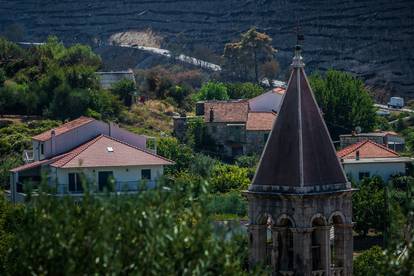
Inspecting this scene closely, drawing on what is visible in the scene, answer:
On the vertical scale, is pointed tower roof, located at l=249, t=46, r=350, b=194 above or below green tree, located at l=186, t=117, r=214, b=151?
below

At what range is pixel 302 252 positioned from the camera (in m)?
37.9

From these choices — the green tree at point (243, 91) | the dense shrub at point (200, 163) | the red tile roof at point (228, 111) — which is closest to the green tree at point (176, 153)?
the dense shrub at point (200, 163)

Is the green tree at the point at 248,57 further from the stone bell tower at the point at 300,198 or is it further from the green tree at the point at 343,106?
the stone bell tower at the point at 300,198

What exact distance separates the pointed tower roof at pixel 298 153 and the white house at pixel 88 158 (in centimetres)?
2823

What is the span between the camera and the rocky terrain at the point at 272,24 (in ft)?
486

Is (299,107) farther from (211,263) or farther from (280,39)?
(280,39)

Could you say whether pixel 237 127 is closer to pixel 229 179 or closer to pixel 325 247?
pixel 229 179

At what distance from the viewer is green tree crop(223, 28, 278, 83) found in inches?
5305

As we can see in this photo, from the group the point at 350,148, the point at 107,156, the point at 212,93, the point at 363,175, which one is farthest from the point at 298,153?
the point at 212,93

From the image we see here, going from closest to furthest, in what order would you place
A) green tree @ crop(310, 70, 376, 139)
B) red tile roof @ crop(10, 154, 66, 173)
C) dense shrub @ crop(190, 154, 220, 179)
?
1. red tile roof @ crop(10, 154, 66, 173)
2. dense shrub @ crop(190, 154, 220, 179)
3. green tree @ crop(310, 70, 376, 139)

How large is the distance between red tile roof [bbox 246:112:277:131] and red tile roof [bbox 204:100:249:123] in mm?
437

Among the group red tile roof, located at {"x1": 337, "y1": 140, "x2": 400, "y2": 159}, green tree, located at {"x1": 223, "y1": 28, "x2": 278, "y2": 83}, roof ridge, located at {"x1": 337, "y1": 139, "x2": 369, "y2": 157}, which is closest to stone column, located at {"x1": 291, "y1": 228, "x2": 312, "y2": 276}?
red tile roof, located at {"x1": 337, "y1": 140, "x2": 400, "y2": 159}

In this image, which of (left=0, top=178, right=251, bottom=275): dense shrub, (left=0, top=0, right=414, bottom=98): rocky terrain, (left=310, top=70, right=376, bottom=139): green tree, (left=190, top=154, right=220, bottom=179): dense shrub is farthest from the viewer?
(left=0, top=0, right=414, bottom=98): rocky terrain

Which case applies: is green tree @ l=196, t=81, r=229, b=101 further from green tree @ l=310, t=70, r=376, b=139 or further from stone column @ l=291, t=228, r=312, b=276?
stone column @ l=291, t=228, r=312, b=276
